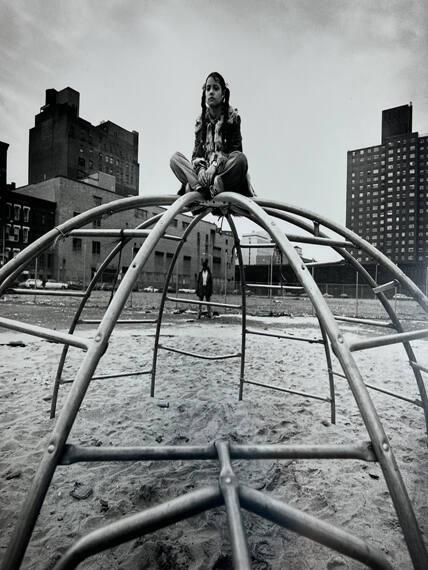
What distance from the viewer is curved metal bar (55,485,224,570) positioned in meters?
0.79

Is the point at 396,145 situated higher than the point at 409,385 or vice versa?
the point at 396,145

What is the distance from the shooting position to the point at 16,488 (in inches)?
72.3

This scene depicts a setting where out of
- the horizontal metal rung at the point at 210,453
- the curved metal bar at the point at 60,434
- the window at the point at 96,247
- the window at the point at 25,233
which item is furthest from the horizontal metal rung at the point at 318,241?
the window at the point at 25,233

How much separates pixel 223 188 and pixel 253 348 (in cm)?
419

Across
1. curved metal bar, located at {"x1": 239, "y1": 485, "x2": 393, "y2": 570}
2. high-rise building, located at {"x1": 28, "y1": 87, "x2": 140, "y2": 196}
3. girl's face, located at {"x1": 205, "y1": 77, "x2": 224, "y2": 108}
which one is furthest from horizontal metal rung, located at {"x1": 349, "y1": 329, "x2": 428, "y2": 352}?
high-rise building, located at {"x1": 28, "y1": 87, "x2": 140, "y2": 196}

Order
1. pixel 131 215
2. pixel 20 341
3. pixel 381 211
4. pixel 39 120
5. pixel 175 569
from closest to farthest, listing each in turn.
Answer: pixel 175 569
pixel 20 341
pixel 131 215
pixel 39 120
pixel 381 211

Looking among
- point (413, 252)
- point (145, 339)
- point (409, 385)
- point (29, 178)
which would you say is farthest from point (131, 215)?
point (413, 252)

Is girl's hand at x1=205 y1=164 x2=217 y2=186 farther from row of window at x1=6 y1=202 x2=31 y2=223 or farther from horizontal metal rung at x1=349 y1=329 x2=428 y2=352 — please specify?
row of window at x1=6 y1=202 x2=31 y2=223

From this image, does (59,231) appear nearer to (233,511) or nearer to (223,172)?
(223,172)

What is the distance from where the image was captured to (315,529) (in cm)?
84

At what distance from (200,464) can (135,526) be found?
147cm

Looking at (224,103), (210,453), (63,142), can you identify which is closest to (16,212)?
(63,142)

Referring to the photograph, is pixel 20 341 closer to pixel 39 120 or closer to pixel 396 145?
pixel 39 120

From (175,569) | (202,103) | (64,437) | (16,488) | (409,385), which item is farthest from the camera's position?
(409,385)
